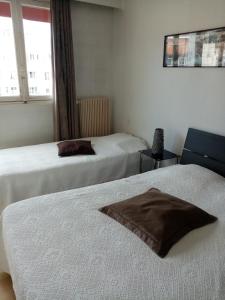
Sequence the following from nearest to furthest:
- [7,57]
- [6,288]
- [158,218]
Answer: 1. [158,218]
2. [6,288]
3. [7,57]

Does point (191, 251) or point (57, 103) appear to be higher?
point (57, 103)

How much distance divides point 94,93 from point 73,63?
1.98ft

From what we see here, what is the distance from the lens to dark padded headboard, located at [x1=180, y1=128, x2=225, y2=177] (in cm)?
232

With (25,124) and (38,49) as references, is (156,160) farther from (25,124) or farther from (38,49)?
(38,49)

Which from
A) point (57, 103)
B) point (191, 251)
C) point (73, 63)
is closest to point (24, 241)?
point (191, 251)

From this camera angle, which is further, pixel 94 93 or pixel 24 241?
pixel 94 93

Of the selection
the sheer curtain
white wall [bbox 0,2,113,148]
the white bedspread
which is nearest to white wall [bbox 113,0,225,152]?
white wall [bbox 0,2,113,148]

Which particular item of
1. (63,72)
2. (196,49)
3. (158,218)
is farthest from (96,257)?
(63,72)

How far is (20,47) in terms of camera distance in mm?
3088

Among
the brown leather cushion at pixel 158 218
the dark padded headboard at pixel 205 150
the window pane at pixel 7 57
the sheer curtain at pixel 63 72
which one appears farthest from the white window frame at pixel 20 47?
the brown leather cushion at pixel 158 218

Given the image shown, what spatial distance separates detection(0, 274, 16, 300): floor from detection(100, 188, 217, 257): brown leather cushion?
92 centimetres

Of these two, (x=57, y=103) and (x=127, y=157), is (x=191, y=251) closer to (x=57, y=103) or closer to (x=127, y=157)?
(x=127, y=157)

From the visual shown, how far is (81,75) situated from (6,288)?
2748mm

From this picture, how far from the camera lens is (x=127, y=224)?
1.44 m
